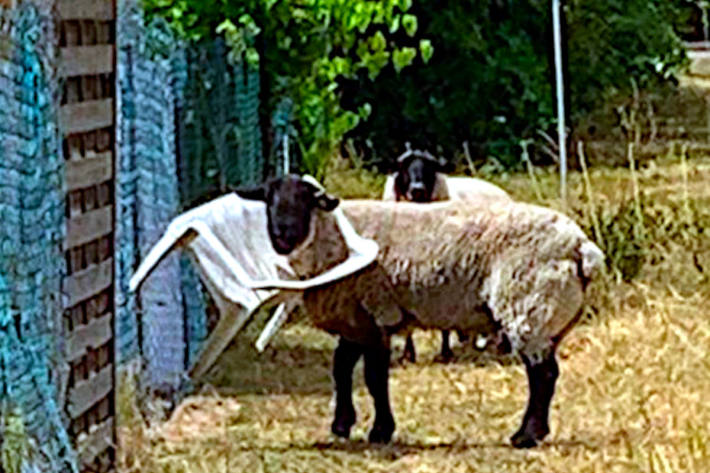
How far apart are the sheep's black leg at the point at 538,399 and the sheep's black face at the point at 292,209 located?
1001 mm

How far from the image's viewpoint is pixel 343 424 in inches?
352

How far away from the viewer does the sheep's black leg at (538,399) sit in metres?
8.68

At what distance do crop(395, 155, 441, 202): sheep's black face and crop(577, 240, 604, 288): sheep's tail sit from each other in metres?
3.48

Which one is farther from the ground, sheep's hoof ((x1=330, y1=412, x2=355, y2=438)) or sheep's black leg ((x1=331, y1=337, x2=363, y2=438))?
sheep's black leg ((x1=331, y1=337, x2=363, y2=438))

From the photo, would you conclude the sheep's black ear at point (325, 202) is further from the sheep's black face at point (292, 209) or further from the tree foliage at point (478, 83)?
the tree foliage at point (478, 83)

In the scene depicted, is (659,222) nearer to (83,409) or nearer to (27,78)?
(83,409)

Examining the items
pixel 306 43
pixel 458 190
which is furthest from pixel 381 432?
pixel 306 43

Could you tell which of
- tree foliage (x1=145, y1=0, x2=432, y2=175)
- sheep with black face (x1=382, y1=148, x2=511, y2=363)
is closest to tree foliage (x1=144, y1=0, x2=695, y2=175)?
tree foliage (x1=145, y1=0, x2=432, y2=175)

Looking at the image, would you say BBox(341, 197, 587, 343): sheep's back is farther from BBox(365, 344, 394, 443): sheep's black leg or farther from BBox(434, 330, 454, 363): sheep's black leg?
BBox(434, 330, 454, 363): sheep's black leg

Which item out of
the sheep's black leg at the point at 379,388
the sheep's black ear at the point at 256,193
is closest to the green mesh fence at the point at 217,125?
the sheep's black ear at the point at 256,193

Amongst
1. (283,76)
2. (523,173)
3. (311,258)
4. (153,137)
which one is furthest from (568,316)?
(523,173)

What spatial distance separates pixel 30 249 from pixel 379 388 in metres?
2.89

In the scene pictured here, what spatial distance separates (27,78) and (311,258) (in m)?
Answer: 2.74

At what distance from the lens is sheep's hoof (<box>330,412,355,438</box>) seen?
8945 mm
